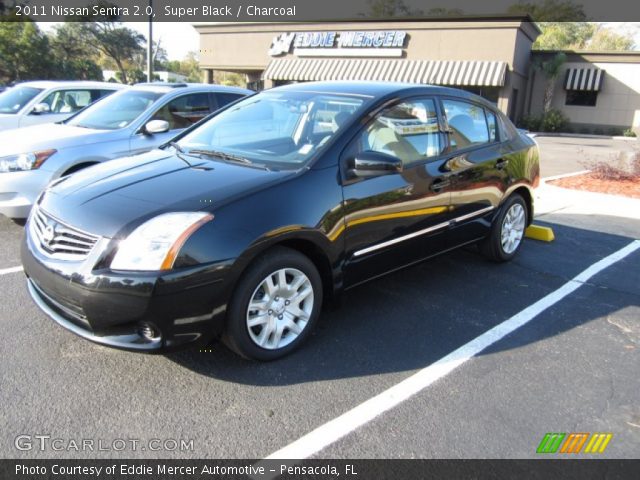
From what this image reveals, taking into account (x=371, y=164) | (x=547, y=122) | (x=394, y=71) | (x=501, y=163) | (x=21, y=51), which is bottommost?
(x=547, y=122)

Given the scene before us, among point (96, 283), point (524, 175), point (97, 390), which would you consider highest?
point (524, 175)

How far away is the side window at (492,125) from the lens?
16.7 ft

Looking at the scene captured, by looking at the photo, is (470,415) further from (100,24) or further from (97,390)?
(100,24)

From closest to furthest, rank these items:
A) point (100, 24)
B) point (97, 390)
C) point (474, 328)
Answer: point (97, 390)
point (474, 328)
point (100, 24)

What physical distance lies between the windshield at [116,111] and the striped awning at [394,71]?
20351 mm

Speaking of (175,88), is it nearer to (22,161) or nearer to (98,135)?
(98,135)

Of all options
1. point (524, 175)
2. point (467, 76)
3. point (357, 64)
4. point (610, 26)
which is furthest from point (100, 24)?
point (524, 175)

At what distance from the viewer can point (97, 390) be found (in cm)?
297

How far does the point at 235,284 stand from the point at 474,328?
6.44 ft

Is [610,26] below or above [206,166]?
above

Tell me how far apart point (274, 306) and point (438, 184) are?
1.83m

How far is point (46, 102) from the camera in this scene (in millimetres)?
9367

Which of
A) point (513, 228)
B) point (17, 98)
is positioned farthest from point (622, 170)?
point (17, 98)

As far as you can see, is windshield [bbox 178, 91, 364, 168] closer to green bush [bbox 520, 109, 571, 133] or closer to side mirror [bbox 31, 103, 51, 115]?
side mirror [bbox 31, 103, 51, 115]
